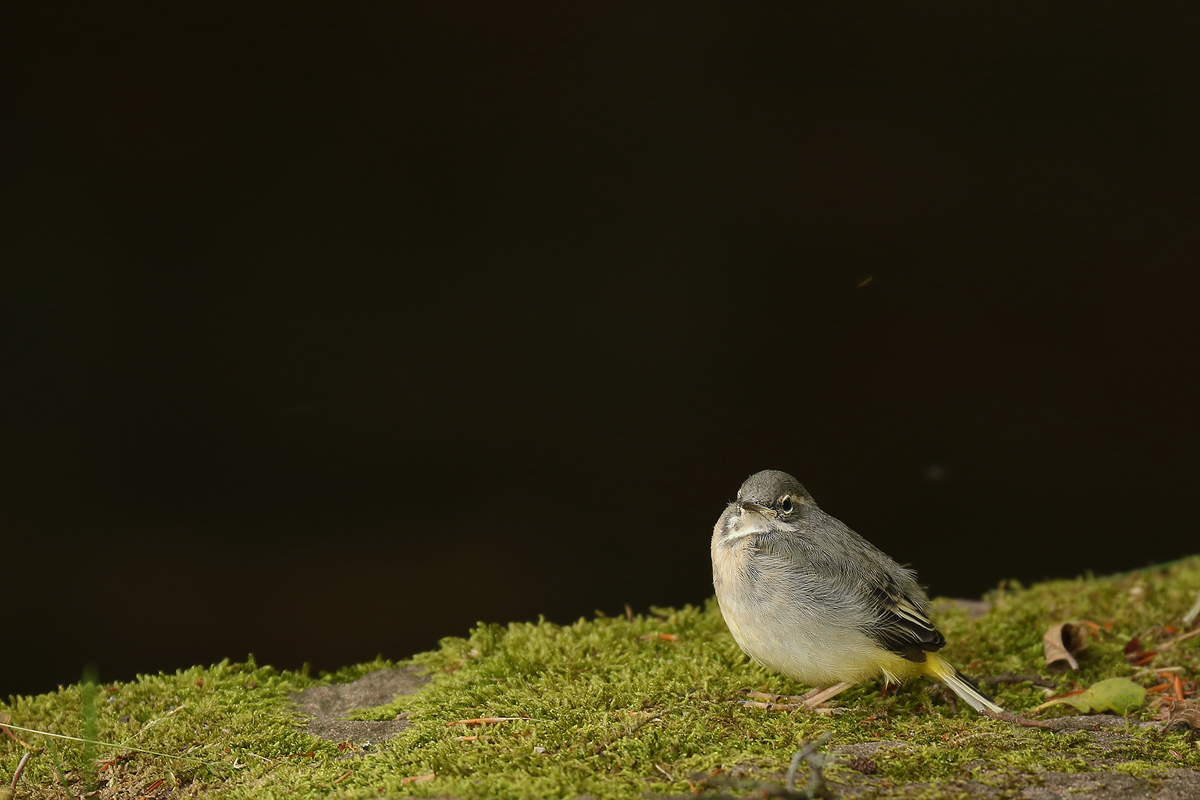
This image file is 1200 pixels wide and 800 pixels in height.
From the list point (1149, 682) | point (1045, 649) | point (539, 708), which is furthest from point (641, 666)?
point (1149, 682)

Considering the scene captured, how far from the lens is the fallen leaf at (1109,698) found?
3.66 meters

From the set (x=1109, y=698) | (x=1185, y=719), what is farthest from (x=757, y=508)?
(x=1185, y=719)

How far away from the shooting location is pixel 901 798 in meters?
2.67

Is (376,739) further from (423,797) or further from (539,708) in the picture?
(423,797)

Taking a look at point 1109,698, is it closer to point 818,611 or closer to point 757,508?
point 818,611

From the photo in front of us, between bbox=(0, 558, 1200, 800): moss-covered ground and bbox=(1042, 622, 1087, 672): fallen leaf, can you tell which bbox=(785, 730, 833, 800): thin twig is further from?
bbox=(1042, 622, 1087, 672): fallen leaf

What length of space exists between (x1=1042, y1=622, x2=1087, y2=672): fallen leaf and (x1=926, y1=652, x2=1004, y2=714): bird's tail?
0.67m

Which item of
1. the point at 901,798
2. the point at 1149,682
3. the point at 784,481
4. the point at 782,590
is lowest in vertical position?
the point at 1149,682

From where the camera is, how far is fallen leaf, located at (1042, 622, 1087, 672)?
4.25 meters

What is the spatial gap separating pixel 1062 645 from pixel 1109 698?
612 mm

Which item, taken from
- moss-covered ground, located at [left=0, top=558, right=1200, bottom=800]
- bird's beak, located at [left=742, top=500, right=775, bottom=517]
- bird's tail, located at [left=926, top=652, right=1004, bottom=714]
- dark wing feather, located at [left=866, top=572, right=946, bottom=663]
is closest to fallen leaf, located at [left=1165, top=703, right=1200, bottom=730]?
moss-covered ground, located at [left=0, top=558, right=1200, bottom=800]

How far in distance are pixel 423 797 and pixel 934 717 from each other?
2.00 meters

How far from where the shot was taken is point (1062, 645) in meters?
4.29

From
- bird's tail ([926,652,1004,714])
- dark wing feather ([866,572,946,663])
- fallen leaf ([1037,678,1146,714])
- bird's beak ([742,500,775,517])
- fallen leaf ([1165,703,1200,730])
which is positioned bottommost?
fallen leaf ([1165,703,1200,730])
